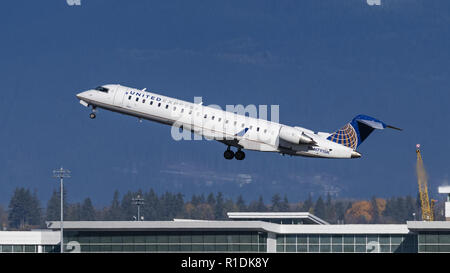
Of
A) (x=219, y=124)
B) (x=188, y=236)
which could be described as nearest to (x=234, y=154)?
(x=219, y=124)

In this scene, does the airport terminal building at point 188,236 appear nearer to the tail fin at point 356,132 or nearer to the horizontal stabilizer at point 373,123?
the tail fin at point 356,132

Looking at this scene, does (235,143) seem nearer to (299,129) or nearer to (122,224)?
(299,129)

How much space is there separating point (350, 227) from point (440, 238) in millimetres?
7366

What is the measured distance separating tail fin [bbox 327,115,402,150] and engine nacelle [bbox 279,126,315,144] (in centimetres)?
466

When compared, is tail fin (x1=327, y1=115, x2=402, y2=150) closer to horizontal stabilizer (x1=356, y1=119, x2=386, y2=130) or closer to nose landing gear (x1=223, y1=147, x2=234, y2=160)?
horizontal stabilizer (x1=356, y1=119, x2=386, y2=130)

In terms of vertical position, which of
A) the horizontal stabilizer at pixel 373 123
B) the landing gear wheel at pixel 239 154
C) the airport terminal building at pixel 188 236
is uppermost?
the horizontal stabilizer at pixel 373 123

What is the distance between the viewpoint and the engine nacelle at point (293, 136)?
51094mm

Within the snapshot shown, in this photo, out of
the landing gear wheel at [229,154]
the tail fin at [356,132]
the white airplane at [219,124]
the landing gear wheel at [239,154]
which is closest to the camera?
the white airplane at [219,124]

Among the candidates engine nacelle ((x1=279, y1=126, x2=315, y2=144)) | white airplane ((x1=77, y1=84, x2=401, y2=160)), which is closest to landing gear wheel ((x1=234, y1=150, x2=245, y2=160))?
white airplane ((x1=77, y1=84, x2=401, y2=160))

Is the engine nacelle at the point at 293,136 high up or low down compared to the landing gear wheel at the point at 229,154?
up

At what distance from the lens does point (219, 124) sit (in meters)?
50.9

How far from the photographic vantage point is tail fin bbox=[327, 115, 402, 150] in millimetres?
56000

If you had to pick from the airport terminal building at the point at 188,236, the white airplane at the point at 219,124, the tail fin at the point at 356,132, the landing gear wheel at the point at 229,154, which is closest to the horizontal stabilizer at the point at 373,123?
the tail fin at the point at 356,132

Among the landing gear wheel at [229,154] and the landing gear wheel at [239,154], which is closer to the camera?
the landing gear wheel at [239,154]
